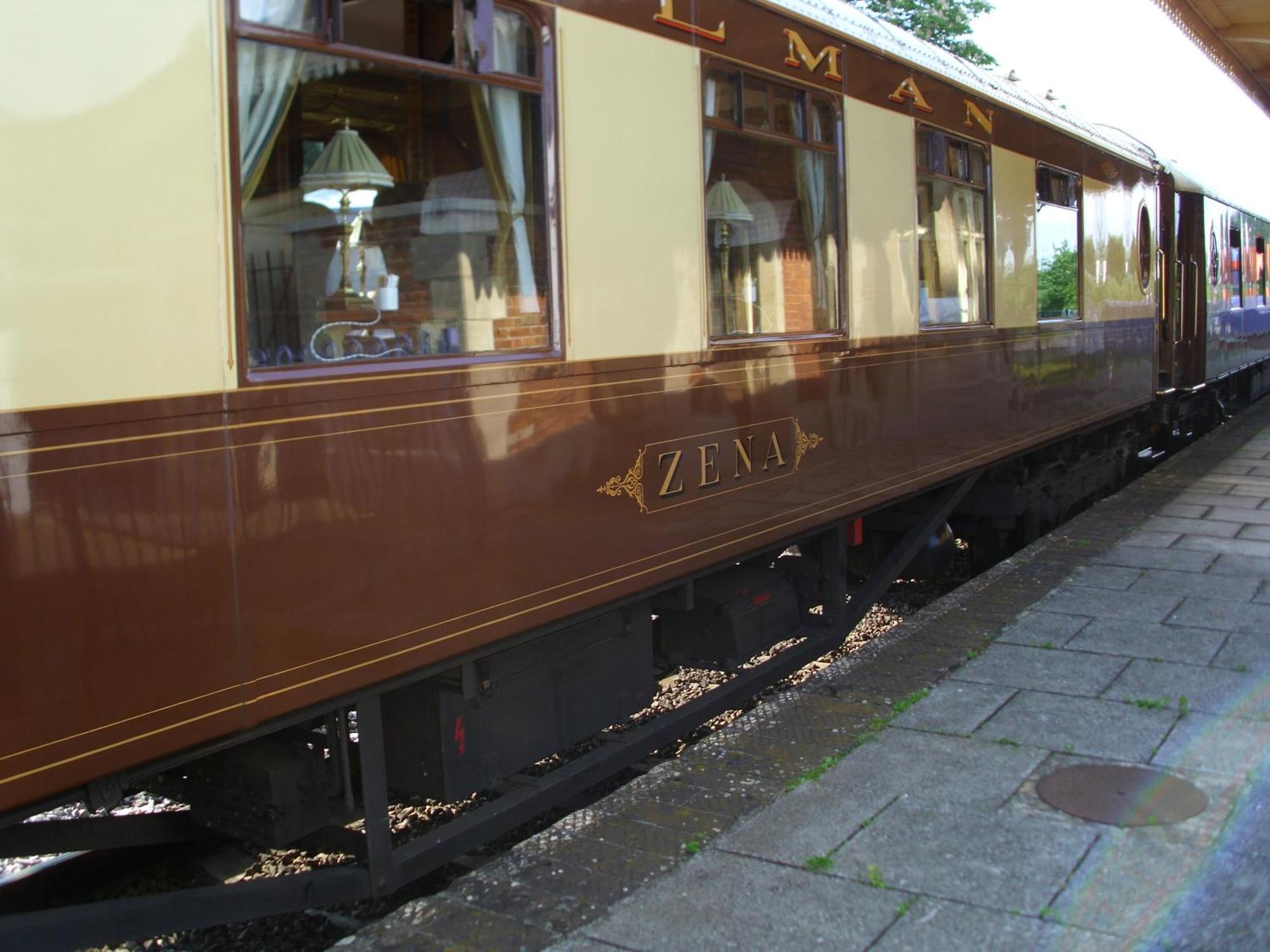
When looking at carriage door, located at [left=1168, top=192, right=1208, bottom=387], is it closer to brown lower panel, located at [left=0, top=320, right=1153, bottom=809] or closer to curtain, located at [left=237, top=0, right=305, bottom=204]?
brown lower panel, located at [left=0, top=320, right=1153, bottom=809]

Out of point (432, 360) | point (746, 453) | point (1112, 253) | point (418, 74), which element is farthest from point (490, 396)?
point (1112, 253)

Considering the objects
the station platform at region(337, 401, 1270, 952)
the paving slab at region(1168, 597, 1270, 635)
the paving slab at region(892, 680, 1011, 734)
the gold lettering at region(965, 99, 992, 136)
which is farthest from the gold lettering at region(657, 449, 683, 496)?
the gold lettering at region(965, 99, 992, 136)

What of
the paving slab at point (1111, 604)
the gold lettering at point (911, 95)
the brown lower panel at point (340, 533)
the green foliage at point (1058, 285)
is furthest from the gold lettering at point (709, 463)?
the green foliage at point (1058, 285)

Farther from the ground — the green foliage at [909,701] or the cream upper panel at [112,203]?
the cream upper panel at [112,203]

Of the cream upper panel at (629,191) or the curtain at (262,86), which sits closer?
the curtain at (262,86)

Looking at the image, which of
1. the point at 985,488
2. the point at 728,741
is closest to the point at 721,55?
the point at 728,741

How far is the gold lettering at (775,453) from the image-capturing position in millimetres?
4500

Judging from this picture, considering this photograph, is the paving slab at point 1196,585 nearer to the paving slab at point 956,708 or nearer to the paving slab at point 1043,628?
the paving slab at point 1043,628

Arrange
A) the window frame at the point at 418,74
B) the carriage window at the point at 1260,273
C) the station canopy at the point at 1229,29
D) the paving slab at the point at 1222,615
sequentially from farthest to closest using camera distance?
the carriage window at the point at 1260,273
the station canopy at the point at 1229,29
the paving slab at the point at 1222,615
the window frame at the point at 418,74

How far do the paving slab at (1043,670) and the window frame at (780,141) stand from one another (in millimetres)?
1460

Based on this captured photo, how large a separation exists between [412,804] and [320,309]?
6.16 ft

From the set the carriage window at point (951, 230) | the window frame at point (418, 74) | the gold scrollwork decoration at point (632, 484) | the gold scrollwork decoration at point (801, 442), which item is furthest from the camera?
the carriage window at point (951, 230)

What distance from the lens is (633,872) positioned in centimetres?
320

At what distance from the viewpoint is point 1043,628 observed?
5387mm
